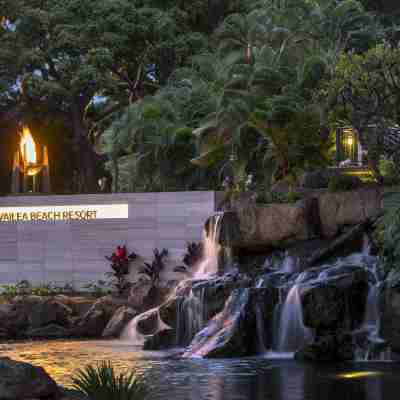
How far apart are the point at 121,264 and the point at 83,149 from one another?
1533 cm

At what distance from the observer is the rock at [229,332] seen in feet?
62.1

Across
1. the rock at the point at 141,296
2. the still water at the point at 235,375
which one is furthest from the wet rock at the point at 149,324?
the still water at the point at 235,375

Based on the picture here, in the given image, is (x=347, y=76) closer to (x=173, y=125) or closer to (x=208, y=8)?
(x=173, y=125)

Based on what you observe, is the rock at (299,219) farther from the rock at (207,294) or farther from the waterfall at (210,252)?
the rock at (207,294)

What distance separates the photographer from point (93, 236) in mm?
27828

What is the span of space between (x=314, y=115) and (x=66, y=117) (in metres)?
17.2

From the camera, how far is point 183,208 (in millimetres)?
26297

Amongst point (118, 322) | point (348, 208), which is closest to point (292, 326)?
point (348, 208)

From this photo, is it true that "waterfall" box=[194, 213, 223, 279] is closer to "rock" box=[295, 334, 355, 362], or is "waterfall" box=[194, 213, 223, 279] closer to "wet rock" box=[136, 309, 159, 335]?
"wet rock" box=[136, 309, 159, 335]

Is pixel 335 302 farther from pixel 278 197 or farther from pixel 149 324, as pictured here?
pixel 278 197

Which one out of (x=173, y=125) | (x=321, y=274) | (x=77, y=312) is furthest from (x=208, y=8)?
(x=321, y=274)

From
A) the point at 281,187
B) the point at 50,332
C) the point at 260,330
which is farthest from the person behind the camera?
the point at 281,187

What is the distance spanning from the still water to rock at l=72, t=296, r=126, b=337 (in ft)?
11.9

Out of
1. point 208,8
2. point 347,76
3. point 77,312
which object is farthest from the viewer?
point 208,8
